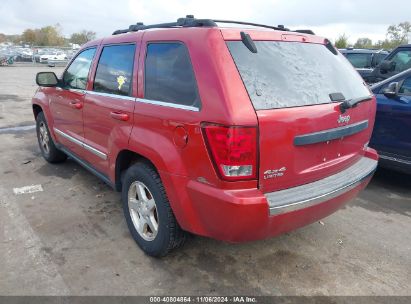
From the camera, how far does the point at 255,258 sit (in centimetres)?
320

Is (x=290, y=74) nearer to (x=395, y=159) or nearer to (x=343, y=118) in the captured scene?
(x=343, y=118)

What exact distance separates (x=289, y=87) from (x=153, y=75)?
106 cm

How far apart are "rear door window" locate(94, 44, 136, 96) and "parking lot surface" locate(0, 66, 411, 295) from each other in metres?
1.34

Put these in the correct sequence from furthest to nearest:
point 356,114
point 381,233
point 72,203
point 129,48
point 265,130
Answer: point 72,203, point 381,233, point 129,48, point 356,114, point 265,130

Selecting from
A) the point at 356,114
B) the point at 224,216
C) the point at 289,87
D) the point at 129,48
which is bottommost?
the point at 224,216

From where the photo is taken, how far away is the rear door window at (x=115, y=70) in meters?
3.23

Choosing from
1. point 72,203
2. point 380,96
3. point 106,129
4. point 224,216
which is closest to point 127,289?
point 224,216

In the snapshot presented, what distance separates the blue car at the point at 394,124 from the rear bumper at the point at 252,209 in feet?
7.19

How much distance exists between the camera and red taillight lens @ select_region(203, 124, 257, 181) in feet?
7.54

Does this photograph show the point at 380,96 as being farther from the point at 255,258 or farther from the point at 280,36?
the point at 255,258

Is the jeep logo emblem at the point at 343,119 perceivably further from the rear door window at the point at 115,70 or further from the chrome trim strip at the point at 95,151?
the chrome trim strip at the point at 95,151

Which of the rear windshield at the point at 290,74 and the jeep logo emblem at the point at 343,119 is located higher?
the rear windshield at the point at 290,74

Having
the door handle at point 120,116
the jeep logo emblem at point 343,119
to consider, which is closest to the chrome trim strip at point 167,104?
the door handle at point 120,116

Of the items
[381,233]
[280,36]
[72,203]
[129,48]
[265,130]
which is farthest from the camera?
[72,203]
